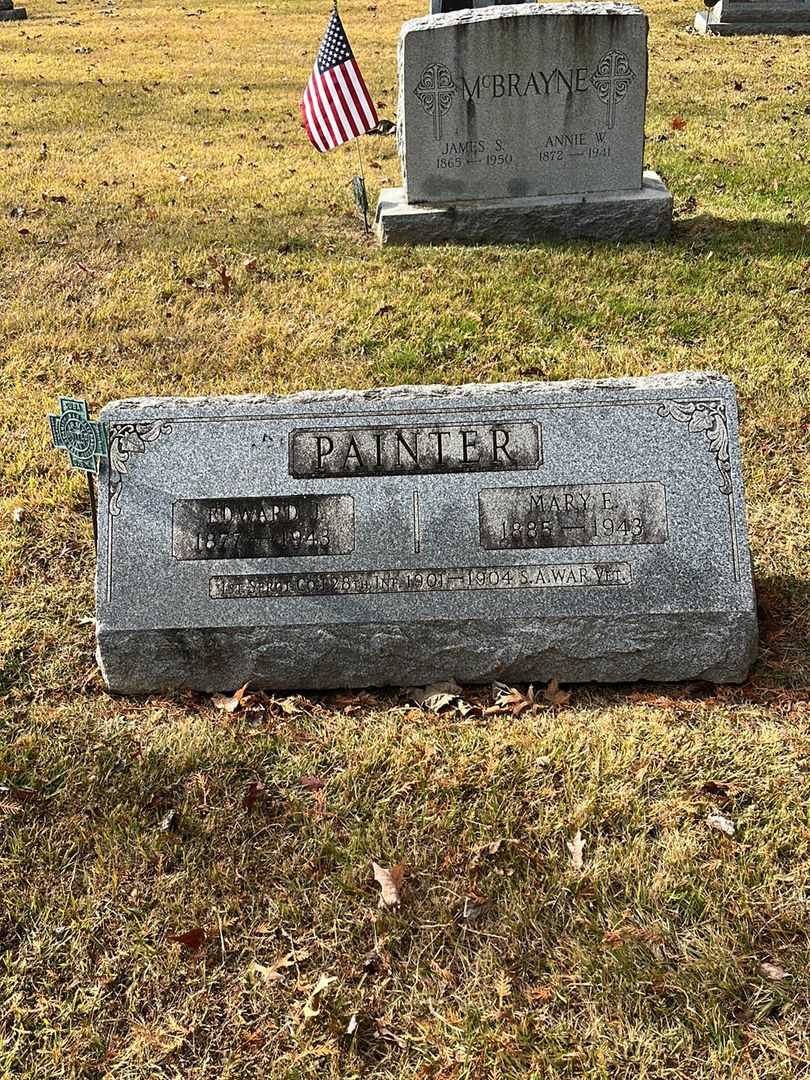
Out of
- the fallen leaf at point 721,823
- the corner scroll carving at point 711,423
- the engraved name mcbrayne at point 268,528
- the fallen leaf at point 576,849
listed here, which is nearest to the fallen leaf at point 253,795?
the engraved name mcbrayne at point 268,528

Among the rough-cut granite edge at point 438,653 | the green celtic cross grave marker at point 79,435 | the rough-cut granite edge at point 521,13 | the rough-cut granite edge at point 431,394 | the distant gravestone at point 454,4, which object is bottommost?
the rough-cut granite edge at point 438,653

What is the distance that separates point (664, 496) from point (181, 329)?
168 inches

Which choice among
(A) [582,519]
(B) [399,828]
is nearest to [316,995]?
(B) [399,828]

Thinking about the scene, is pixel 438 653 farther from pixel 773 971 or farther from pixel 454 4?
pixel 454 4

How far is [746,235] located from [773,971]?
6550mm

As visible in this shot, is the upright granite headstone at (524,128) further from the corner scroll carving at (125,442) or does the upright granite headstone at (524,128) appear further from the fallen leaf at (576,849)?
the fallen leaf at (576,849)

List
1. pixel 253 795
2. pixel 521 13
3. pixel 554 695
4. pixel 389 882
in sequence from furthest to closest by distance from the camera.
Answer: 1. pixel 521 13
2. pixel 554 695
3. pixel 253 795
4. pixel 389 882

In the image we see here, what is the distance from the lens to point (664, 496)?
137 inches

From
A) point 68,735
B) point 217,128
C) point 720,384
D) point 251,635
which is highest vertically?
point 217,128

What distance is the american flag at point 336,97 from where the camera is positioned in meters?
7.33

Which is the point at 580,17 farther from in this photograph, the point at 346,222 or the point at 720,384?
the point at 720,384

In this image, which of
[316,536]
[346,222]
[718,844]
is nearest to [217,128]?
[346,222]

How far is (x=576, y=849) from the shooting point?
9.79 ft

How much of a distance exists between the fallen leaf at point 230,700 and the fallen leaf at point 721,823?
1.82 metres
